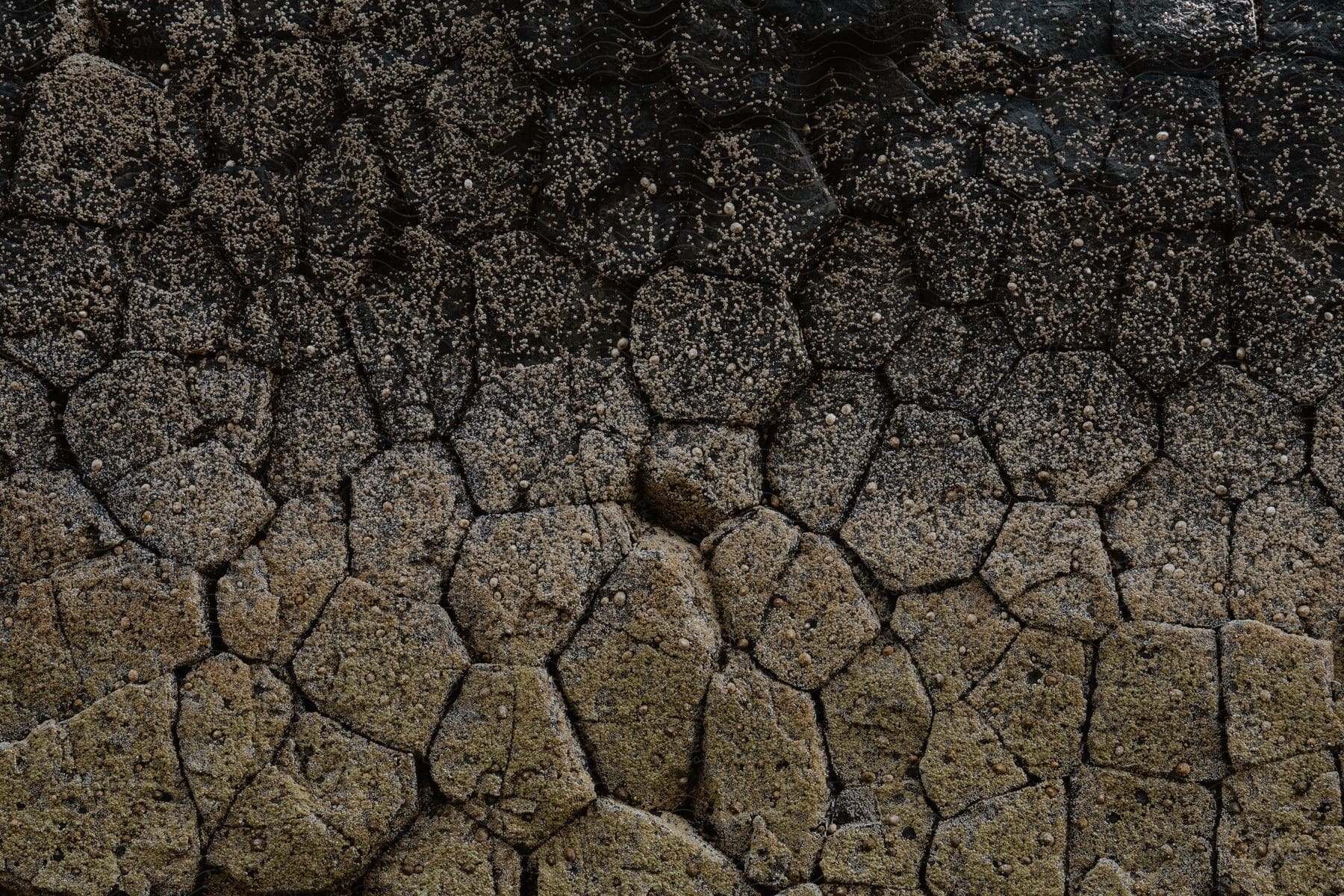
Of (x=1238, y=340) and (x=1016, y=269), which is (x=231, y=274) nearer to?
(x=1016, y=269)

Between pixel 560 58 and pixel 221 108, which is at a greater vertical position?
pixel 221 108

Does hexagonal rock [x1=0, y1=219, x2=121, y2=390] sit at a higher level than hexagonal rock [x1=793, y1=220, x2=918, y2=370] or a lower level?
higher

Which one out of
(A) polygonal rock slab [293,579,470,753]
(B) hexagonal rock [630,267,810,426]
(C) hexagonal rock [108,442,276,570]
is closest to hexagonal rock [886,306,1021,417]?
(B) hexagonal rock [630,267,810,426]

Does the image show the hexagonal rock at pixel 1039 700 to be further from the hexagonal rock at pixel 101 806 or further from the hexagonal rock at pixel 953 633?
the hexagonal rock at pixel 101 806

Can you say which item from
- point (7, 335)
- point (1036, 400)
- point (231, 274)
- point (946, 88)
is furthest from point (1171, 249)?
point (7, 335)

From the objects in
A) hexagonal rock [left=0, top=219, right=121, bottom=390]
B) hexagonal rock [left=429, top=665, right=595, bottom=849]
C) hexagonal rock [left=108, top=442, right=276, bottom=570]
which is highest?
hexagonal rock [left=0, top=219, right=121, bottom=390]

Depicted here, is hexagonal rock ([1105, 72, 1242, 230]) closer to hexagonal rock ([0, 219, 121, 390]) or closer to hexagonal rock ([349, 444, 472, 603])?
hexagonal rock ([349, 444, 472, 603])
